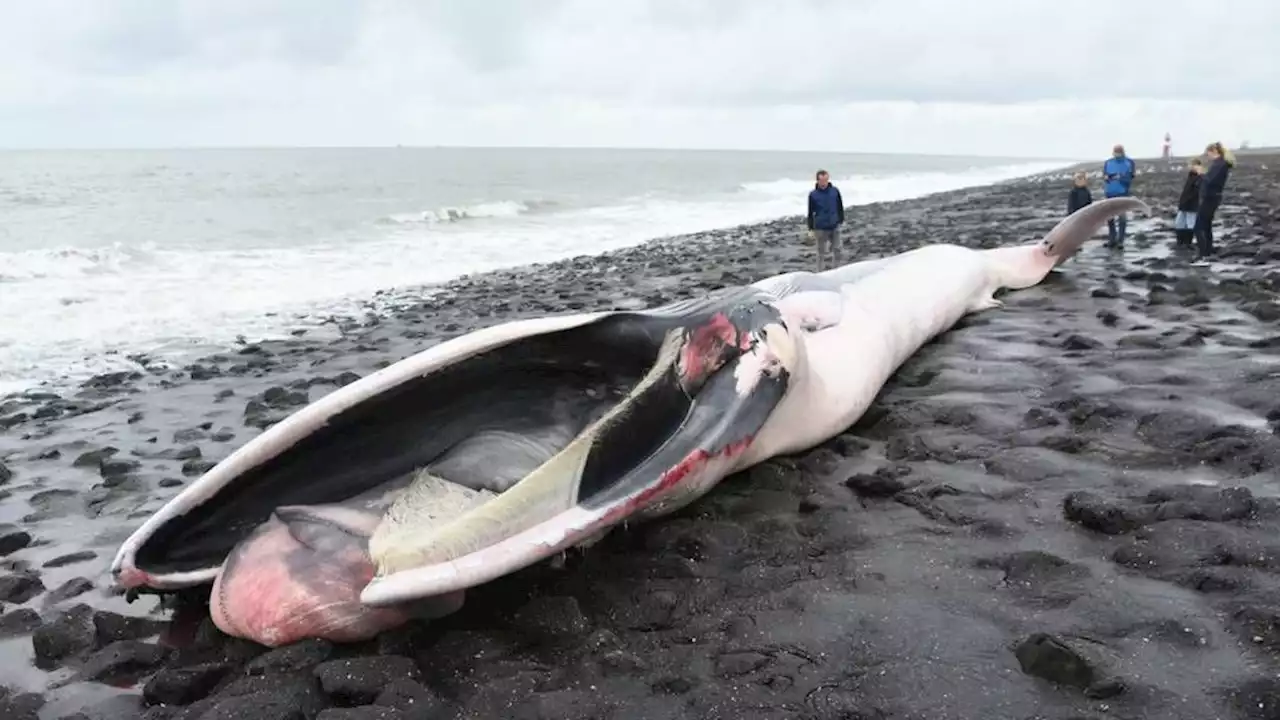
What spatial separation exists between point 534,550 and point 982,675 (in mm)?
1515

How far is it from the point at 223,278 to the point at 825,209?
11.1 metres

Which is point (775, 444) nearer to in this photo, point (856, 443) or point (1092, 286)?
point (856, 443)

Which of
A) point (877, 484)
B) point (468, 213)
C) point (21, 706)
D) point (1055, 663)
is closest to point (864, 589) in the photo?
point (1055, 663)

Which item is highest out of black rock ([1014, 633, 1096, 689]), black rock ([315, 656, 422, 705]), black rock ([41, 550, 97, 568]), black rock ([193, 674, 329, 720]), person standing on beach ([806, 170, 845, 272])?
person standing on beach ([806, 170, 845, 272])

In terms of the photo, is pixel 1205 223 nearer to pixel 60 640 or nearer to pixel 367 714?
pixel 367 714

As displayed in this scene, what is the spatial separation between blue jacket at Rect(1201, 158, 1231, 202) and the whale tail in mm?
1845

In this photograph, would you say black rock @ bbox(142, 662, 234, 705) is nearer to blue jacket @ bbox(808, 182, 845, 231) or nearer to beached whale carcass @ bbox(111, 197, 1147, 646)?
beached whale carcass @ bbox(111, 197, 1147, 646)

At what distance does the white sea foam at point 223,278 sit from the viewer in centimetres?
1146

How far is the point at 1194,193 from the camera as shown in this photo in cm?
1291

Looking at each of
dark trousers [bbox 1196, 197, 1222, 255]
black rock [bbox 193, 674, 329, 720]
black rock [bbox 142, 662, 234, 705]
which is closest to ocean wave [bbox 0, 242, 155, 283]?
black rock [bbox 142, 662, 234, 705]

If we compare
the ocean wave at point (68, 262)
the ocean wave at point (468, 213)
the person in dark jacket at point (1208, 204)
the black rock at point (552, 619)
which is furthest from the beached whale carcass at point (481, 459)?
the ocean wave at point (468, 213)

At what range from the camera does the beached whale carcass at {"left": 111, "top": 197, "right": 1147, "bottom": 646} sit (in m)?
3.40

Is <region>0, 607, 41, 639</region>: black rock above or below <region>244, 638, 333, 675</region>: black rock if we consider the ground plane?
below

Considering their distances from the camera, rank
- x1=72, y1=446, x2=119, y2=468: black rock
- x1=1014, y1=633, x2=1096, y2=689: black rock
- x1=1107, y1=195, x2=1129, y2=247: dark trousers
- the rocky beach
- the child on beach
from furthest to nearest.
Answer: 1. x1=1107, y1=195, x2=1129, y2=247: dark trousers
2. the child on beach
3. x1=72, y1=446, x2=119, y2=468: black rock
4. the rocky beach
5. x1=1014, y1=633, x2=1096, y2=689: black rock
